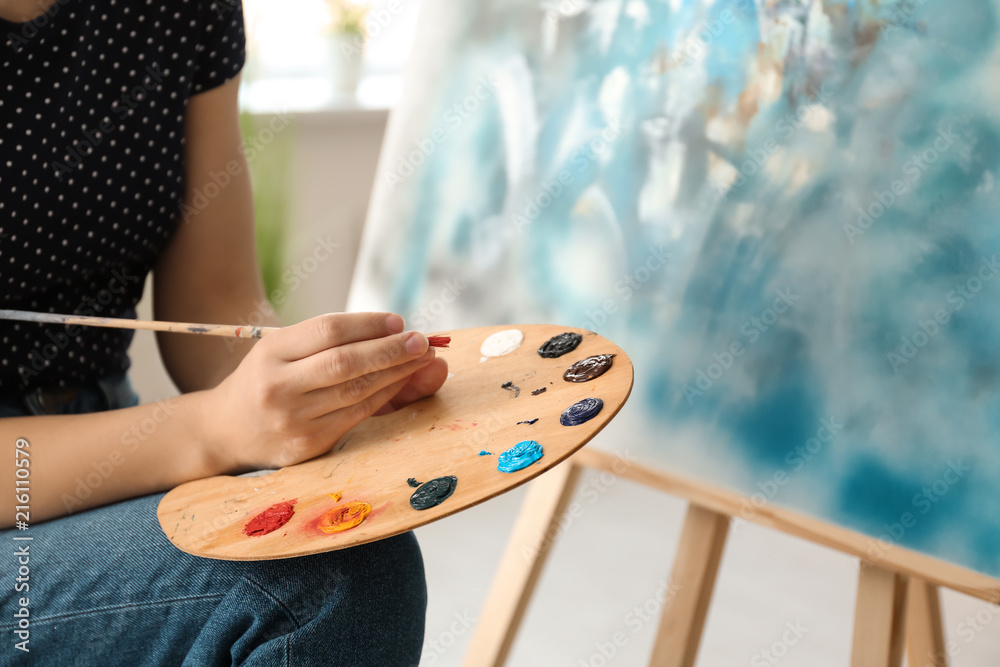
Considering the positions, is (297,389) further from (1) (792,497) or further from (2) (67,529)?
(1) (792,497)

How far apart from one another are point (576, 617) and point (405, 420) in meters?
1.03

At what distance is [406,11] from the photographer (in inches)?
94.7

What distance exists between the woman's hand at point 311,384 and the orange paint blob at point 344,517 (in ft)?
0.27

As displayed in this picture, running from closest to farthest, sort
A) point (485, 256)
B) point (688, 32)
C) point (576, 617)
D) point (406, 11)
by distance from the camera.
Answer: point (688, 32)
point (485, 256)
point (576, 617)
point (406, 11)

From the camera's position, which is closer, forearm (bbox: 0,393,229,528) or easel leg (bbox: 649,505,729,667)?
forearm (bbox: 0,393,229,528)

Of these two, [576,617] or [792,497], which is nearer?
[792,497]

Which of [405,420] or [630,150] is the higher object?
[630,150]

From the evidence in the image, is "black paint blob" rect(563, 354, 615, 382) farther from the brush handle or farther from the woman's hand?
the brush handle

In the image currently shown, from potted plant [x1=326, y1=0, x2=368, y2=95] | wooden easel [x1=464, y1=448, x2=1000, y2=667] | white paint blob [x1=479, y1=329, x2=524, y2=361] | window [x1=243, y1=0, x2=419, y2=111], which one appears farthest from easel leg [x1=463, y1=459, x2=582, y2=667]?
potted plant [x1=326, y1=0, x2=368, y2=95]

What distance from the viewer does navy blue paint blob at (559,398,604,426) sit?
0.57 m

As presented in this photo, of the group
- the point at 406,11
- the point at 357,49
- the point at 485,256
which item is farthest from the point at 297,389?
the point at 406,11

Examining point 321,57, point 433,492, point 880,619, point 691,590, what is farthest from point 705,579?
point 321,57

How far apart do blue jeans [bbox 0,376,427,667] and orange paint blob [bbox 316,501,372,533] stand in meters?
0.09

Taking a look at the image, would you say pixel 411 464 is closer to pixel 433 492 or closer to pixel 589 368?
pixel 433 492
